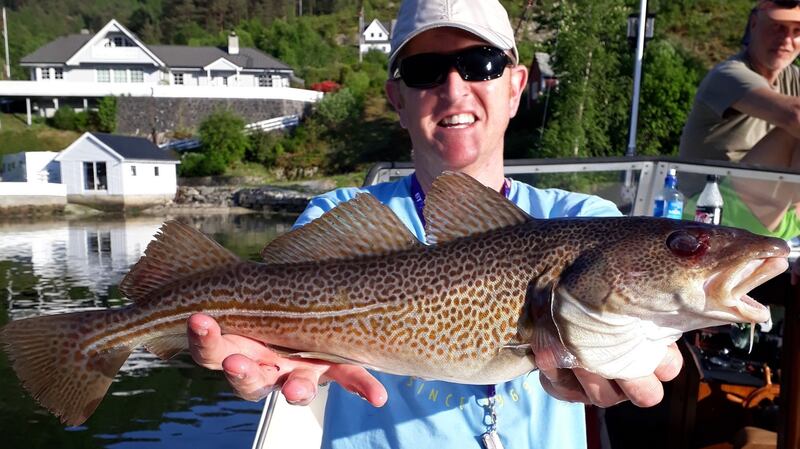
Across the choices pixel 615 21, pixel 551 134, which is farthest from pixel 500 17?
pixel 615 21

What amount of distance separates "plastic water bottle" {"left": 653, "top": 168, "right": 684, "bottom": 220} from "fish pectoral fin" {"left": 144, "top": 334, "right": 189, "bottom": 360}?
11.4 ft

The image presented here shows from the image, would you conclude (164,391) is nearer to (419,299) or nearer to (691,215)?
(691,215)

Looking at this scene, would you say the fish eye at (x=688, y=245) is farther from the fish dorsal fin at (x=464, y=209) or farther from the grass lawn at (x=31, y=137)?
the grass lawn at (x=31, y=137)

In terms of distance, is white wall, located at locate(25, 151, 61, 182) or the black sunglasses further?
white wall, located at locate(25, 151, 61, 182)

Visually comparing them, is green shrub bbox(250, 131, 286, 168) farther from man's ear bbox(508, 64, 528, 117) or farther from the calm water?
man's ear bbox(508, 64, 528, 117)

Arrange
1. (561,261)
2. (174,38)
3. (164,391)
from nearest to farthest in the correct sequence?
(561,261), (164,391), (174,38)

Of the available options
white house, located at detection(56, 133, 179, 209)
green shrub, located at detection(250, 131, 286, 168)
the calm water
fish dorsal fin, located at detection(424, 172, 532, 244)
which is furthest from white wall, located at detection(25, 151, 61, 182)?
fish dorsal fin, located at detection(424, 172, 532, 244)

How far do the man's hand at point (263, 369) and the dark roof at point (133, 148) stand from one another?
156 ft

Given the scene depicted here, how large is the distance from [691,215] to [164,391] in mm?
11669

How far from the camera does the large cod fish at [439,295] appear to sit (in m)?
2.25

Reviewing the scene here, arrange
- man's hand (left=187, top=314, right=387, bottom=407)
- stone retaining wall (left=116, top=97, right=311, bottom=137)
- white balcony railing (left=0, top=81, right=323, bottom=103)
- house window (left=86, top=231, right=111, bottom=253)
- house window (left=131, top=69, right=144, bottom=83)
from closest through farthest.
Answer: man's hand (left=187, top=314, right=387, bottom=407) → house window (left=86, top=231, right=111, bottom=253) → stone retaining wall (left=116, top=97, right=311, bottom=137) → white balcony railing (left=0, top=81, right=323, bottom=103) → house window (left=131, top=69, right=144, bottom=83)

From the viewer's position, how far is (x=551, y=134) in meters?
37.4

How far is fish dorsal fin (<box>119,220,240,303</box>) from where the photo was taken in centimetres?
276

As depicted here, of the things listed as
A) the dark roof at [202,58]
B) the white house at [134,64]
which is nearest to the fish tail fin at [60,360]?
the white house at [134,64]
